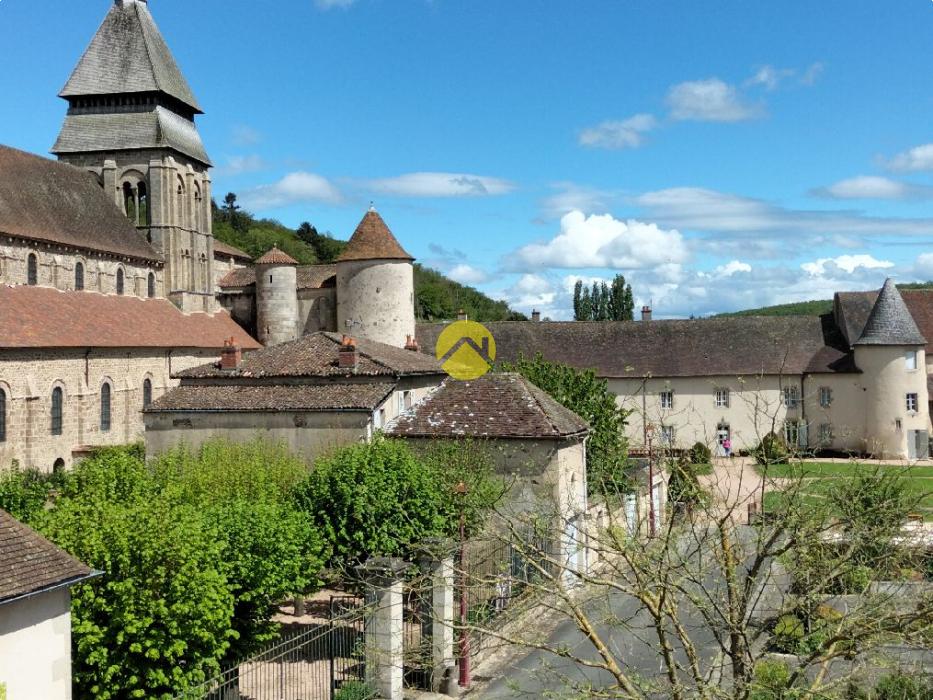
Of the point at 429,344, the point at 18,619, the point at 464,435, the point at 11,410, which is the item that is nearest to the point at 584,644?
the point at 464,435

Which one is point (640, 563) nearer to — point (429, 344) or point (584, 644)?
point (584, 644)

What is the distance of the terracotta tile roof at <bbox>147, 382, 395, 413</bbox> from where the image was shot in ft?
70.0

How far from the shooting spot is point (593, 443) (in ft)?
80.8

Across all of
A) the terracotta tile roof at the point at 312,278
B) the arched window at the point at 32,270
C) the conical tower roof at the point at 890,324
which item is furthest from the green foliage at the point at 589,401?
the conical tower roof at the point at 890,324

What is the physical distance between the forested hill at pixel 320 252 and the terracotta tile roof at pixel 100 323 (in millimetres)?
45097

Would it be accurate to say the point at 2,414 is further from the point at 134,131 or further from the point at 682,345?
the point at 682,345

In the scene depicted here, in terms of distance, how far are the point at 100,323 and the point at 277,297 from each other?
394 inches

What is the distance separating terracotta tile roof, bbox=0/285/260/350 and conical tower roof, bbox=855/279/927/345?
28.3m

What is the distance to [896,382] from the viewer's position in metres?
41.2

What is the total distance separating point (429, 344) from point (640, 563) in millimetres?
36371

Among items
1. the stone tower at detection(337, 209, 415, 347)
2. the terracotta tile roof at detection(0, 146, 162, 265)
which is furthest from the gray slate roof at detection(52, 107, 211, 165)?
the stone tower at detection(337, 209, 415, 347)

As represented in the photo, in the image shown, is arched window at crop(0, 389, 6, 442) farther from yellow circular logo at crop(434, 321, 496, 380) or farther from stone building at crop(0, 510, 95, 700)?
stone building at crop(0, 510, 95, 700)

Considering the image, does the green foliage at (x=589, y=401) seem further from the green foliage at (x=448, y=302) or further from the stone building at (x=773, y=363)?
the green foliage at (x=448, y=302)

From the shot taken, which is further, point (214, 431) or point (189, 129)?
point (189, 129)
